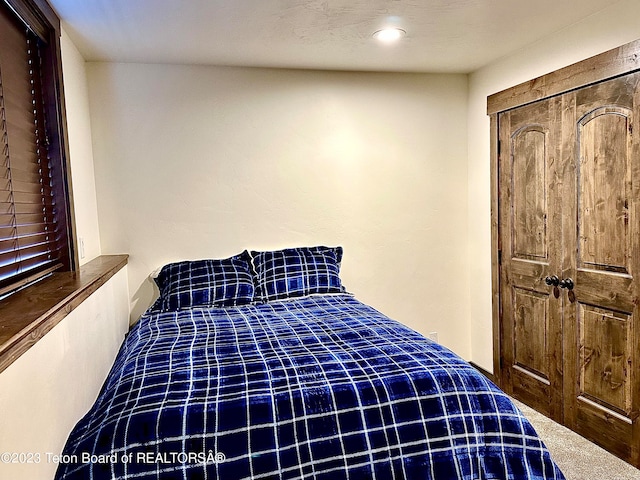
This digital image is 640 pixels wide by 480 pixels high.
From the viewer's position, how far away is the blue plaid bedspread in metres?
1.42

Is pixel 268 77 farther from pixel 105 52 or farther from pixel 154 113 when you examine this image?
pixel 105 52

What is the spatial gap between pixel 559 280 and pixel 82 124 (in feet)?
9.57

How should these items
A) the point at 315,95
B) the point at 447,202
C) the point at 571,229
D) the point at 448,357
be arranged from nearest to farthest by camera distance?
the point at 448,357 → the point at 571,229 → the point at 315,95 → the point at 447,202

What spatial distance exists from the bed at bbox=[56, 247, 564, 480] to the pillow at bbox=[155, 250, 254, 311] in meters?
0.78

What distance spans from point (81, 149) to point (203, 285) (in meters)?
1.05

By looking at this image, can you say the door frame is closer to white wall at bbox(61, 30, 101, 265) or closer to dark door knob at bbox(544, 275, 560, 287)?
dark door knob at bbox(544, 275, 560, 287)

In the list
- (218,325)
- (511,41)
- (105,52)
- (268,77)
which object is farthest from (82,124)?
(511,41)

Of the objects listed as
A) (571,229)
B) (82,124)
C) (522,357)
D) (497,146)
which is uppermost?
(82,124)

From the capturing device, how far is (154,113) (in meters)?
3.07

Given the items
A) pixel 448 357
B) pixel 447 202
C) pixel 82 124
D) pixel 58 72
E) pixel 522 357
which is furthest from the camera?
pixel 447 202

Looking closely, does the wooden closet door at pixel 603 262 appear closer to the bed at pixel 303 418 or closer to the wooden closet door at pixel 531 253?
the wooden closet door at pixel 531 253

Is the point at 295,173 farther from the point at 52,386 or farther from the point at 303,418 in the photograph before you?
the point at 52,386

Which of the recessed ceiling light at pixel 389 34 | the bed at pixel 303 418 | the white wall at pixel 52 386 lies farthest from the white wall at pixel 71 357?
the recessed ceiling light at pixel 389 34

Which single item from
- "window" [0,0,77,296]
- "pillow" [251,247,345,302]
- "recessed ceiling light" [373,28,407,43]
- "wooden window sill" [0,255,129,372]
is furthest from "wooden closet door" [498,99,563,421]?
"window" [0,0,77,296]
